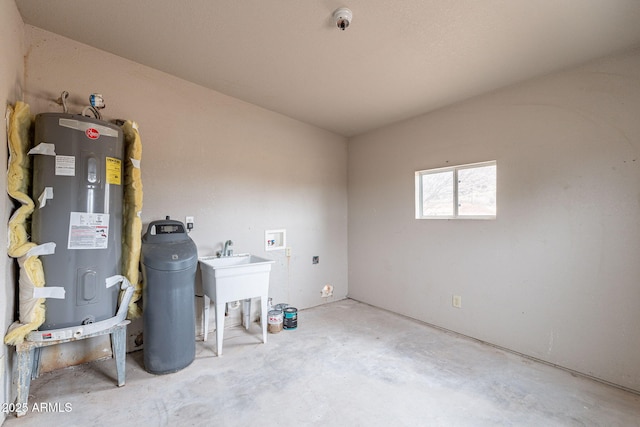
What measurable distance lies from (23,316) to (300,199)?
253 cm

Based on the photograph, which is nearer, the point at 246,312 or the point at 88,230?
the point at 88,230

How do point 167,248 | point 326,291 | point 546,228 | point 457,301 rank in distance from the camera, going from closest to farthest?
1. point 167,248
2. point 546,228
3. point 457,301
4. point 326,291

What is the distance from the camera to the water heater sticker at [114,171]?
186 centimetres

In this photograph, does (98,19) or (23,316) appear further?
(98,19)

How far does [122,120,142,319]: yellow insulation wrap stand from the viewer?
2064 mm

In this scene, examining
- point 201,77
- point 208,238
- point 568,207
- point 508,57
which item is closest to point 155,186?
point 208,238

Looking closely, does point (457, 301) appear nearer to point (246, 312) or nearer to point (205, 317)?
point (246, 312)

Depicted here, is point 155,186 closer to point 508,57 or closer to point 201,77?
point 201,77

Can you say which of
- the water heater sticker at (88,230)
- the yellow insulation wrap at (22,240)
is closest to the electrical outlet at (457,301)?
the water heater sticker at (88,230)

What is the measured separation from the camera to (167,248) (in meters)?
2.13

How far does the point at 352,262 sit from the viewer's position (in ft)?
13.1

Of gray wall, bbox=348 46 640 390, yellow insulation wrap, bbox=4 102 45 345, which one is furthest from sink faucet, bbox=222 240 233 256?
gray wall, bbox=348 46 640 390

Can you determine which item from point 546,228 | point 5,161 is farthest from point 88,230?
point 546,228

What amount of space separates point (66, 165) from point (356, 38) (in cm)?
201
